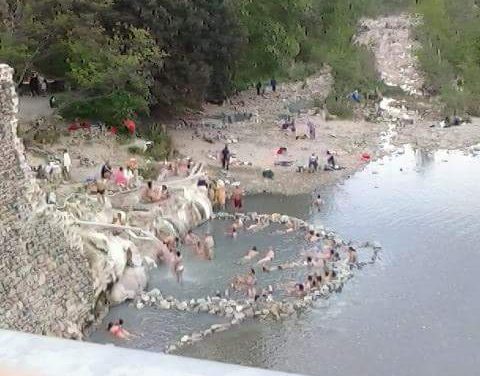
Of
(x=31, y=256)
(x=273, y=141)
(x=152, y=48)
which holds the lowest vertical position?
(x=273, y=141)

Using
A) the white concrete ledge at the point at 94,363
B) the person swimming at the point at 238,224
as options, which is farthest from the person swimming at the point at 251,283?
the white concrete ledge at the point at 94,363

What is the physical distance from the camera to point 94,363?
6.89ft

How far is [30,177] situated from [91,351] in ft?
46.3

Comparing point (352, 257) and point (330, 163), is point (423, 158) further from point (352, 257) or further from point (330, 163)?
point (352, 257)

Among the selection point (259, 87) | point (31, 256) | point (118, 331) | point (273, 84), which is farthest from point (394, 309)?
point (273, 84)

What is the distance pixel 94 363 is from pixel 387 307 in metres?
18.0

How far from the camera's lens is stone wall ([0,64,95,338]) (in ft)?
48.4

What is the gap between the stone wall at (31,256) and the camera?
581 inches

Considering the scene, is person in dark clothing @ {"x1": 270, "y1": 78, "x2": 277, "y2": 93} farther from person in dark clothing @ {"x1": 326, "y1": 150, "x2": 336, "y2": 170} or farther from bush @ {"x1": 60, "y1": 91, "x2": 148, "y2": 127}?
bush @ {"x1": 60, "y1": 91, "x2": 148, "y2": 127}

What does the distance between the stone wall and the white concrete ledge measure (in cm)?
1197

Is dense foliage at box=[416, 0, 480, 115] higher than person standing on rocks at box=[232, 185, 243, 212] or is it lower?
higher

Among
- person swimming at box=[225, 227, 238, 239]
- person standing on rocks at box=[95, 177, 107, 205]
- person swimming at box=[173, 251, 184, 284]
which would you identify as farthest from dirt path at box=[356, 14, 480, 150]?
person swimming at box=[173, 251, 184, 284]

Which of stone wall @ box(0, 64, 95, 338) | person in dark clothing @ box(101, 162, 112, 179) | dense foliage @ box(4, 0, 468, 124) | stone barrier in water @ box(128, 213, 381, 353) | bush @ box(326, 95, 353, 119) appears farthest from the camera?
bush @ box(326, 95, 353, 119)

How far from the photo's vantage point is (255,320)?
19031 millimetres
